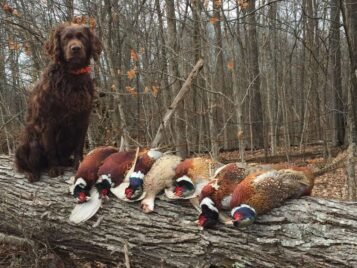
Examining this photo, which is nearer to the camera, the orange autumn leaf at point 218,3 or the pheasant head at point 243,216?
the pheasant head at point 243,216

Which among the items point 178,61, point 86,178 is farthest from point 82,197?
point 178,61

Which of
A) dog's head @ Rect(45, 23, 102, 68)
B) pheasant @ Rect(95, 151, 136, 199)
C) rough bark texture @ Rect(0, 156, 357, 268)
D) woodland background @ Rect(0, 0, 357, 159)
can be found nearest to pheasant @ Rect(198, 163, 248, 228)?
rough bark texture @ Rect(0, 156, 357, 268)

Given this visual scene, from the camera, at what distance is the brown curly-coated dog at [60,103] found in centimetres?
402

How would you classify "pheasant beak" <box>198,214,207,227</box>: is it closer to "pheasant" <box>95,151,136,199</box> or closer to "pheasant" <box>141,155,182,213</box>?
"pheasant" <box>141,155,182,213</box>

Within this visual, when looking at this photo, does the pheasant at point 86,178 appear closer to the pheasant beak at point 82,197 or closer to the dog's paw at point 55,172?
the pheasant beak at point 82,197

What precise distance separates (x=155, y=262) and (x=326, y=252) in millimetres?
1359

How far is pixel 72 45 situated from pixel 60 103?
57 centimetres

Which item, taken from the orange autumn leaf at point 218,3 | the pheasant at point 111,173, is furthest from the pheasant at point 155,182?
the orange autumn leaf at point 218,3

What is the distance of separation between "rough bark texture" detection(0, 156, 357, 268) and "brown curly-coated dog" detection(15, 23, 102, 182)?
25 centimetres

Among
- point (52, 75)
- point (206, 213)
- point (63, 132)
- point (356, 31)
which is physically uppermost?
point (356, 31)

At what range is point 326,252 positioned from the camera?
275 centimetres

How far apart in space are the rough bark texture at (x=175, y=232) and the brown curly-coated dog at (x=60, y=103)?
25 centimetres

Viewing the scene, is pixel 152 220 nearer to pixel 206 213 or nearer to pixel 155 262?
pixel 155 262

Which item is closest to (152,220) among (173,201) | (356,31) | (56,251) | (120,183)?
(173,201)
